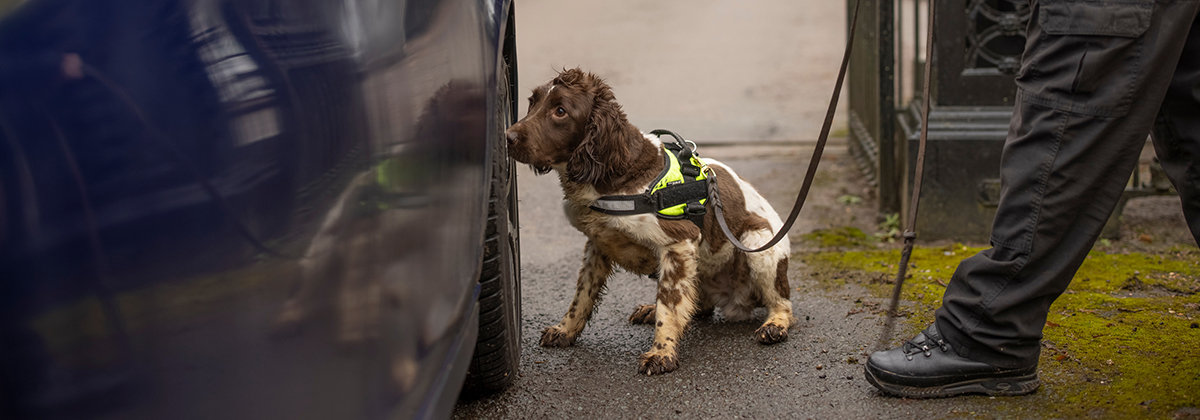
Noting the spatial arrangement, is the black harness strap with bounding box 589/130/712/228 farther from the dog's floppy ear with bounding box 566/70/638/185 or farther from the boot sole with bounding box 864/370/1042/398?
the boot sole with bounding box 864/370/1042/398

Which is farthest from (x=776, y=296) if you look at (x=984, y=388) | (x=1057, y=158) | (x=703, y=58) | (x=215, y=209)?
(x=703, y=58)

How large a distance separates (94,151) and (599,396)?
5.99 feet

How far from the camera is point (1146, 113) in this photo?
2088mm

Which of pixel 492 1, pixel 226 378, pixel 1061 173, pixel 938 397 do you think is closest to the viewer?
pixel 226 378

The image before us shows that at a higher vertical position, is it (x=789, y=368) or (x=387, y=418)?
(x=387, y=418)

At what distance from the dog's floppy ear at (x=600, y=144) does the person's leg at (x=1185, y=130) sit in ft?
4.95

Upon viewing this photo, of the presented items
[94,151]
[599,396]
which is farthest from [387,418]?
[599,396]

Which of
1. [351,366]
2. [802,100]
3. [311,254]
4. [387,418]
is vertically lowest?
[802,100]

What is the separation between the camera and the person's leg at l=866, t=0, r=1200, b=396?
6.67 ft

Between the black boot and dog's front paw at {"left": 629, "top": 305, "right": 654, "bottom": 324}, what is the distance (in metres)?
1.08

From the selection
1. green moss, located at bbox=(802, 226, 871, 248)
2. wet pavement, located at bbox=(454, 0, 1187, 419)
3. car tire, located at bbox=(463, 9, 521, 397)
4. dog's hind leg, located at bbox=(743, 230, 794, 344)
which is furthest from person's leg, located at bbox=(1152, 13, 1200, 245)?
green moss, located at bbox=(802, 226, 871, 248)

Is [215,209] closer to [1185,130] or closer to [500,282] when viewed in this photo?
[500,282]

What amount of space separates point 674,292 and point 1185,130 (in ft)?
4.98

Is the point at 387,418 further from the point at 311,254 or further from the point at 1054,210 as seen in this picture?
the point at 1054,210
